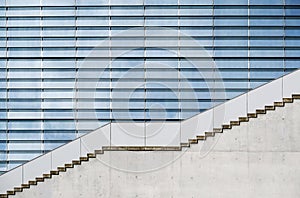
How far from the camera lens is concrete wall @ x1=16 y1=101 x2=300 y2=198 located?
10273mm

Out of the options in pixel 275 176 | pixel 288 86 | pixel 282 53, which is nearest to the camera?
pixel 275 176

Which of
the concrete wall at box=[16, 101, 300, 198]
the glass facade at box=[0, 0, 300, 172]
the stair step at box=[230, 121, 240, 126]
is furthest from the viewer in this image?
the glass facade at box=[0, 0, 300, 172]

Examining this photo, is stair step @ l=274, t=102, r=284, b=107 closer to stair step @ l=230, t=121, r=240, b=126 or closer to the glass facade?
→ stair step @ l=230, t=121, r=240, b=126

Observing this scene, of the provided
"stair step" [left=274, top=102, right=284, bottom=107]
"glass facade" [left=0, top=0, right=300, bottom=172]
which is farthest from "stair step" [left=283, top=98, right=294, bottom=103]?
"glass facade" [left=0, top=0, right=300, bottom=172]

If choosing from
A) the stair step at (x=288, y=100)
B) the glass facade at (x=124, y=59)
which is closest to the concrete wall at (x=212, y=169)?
the stair step at (x=288, y=100)

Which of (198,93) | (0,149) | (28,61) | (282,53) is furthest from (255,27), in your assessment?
(0,149)

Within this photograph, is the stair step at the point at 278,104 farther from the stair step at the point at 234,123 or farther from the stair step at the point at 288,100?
the stair step at the point at 234,123

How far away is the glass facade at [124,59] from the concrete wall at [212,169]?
2842 mm

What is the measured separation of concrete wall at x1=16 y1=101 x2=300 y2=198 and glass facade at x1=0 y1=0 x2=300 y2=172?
2842mm

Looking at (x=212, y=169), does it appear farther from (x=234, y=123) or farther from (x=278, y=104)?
(x=278, y=104)

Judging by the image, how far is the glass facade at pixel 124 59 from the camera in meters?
13.2

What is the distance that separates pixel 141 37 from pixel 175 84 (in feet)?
5.44

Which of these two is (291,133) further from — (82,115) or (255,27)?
(82,115)

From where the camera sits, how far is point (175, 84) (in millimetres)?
13289
